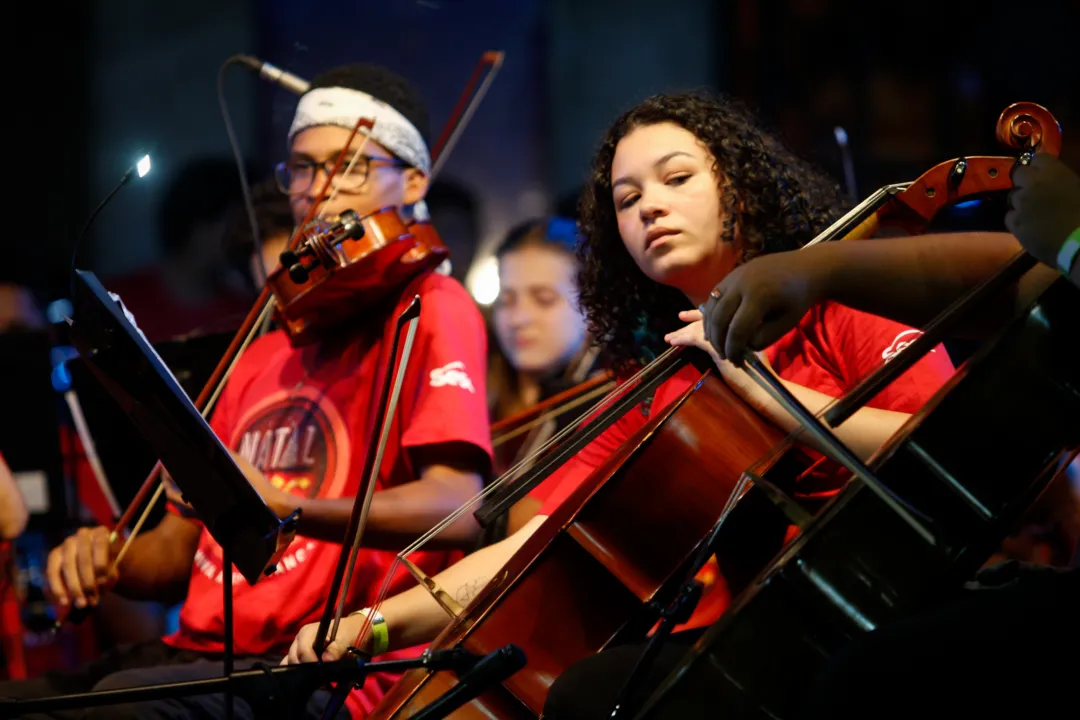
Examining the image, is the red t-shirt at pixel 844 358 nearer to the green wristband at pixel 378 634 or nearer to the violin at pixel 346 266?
the green wristband at pixel 378 634

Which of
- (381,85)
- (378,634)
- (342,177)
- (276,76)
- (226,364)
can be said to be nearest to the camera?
(378,634)

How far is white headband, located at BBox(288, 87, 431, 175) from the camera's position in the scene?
2.50 meters

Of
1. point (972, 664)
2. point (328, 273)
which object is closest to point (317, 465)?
point (328, 273)

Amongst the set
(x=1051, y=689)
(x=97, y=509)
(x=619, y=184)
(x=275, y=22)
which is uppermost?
(x=275, y=22)

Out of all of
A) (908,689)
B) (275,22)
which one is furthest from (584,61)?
(908,689)

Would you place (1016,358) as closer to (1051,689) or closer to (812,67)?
(1051,689)

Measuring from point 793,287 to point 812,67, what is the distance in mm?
4325

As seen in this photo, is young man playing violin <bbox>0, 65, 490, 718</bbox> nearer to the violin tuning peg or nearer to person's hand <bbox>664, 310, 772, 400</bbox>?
the violin tuning peg

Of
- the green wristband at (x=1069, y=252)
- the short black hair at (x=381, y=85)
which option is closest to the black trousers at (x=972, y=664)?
A: the green wristband at (x=1069, y=252)

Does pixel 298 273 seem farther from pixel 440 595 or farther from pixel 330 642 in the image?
pixel 330 642

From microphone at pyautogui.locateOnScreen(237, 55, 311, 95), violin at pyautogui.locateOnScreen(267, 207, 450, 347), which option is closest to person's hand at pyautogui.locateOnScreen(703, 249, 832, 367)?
violin at pyautogui.locateOnScreen(267, 207, 450, 347)

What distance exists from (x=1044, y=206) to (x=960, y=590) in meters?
0.46

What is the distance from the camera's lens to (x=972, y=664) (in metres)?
1.14

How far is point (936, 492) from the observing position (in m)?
1.24
